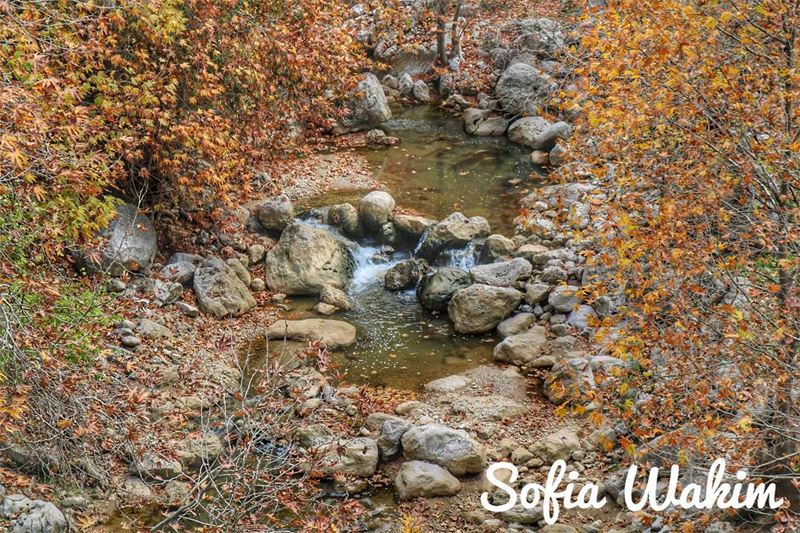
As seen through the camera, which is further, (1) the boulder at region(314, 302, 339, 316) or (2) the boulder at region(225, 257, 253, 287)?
(2) the boulder at region(225, 257, 253, 287)

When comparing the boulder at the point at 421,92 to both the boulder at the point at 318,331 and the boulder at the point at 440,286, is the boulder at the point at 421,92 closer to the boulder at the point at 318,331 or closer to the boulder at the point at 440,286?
the boulder at the point at 440,286

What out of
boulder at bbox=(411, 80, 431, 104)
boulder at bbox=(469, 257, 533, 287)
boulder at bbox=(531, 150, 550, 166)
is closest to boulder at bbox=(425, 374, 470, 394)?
boulder at bbox=(469, 257, 533, 287)

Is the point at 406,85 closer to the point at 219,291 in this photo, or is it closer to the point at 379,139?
the point at 379,139

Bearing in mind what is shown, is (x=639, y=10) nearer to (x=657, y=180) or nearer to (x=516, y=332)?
(x=657, y=180)

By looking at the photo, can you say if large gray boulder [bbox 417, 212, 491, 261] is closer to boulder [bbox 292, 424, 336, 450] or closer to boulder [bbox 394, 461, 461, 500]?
boulder [bbox 292, 424, 336, 450]

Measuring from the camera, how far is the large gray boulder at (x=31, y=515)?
6738 mm

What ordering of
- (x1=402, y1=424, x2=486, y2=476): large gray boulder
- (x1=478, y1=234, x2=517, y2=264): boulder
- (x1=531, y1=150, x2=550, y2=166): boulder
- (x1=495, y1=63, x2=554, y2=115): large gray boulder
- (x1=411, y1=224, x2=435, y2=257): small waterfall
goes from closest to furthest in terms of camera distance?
(x1=402, y1=424, x2=486, y2=476): large gray boulder → (x1=478, y1=234, x2=517, y2=264): boulder → (x1=411, y1=224, x2=435, y2=257): small waterfall → (x1=531, y1=150, x2=550, y2=166): boulder → (x1=495, y1=63, x2=554, y2=115): large gray boulder

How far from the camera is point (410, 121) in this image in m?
20.1

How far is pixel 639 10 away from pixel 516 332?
5.23 meters

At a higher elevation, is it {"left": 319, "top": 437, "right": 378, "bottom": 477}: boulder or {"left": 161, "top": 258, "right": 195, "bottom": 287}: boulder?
{"left": 161, "top": 258, "right": 195, "bottom": 287}: boulder

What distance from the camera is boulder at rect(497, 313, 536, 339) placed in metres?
11.7

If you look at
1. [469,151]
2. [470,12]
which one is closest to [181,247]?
[469,151]

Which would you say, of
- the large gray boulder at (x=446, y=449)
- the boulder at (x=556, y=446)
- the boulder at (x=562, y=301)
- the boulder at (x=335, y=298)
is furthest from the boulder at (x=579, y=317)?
the boulder at (x=335, y=298)

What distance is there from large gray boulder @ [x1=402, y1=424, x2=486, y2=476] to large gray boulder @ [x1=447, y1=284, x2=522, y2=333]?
117 inches
